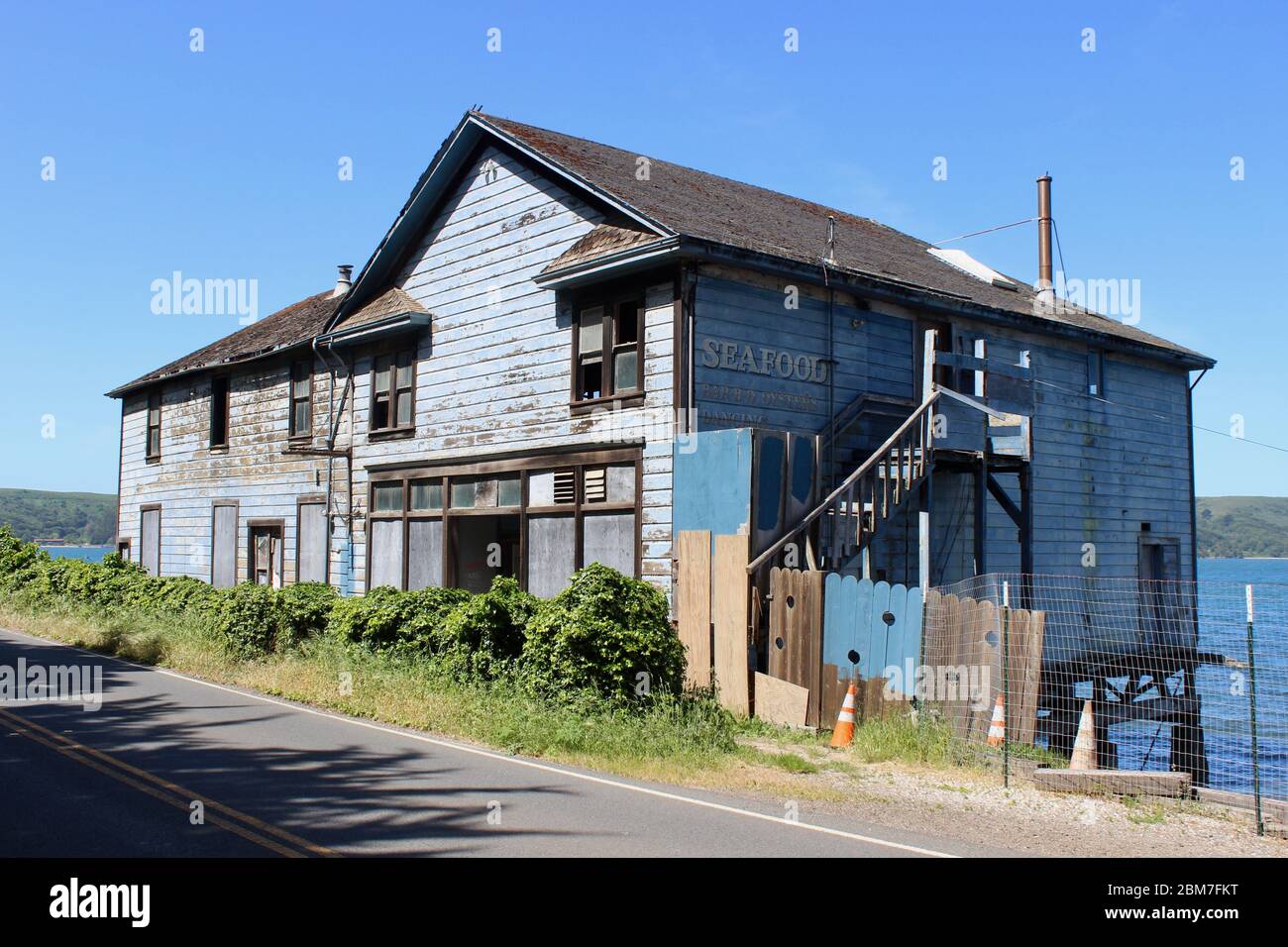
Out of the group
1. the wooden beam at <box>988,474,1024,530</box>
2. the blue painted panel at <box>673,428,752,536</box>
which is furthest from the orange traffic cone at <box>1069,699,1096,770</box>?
the wooden beam at <box>988,474,1024,530</box>

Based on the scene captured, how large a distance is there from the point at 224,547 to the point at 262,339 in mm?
5817

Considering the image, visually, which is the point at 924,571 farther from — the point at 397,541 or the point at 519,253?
the point at 397,541

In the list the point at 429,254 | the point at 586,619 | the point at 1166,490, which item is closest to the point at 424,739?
the point at 586,619

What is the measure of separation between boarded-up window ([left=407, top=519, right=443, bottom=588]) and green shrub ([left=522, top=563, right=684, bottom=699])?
8.12 meters

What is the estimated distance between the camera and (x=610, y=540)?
17016mm

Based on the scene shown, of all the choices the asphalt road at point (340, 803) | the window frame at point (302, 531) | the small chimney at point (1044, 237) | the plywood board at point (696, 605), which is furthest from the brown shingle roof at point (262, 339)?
the small chimney at point (1044, 237)

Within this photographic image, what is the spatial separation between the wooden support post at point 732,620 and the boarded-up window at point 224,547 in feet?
60.4

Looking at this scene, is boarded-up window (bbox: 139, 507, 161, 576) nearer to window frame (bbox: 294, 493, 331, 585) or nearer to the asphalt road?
window frame (bbox: 294, 493, 331, 585)

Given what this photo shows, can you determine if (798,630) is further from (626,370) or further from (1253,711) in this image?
(1253,711)

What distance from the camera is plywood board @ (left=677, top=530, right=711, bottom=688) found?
14.1 m

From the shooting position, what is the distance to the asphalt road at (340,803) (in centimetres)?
743

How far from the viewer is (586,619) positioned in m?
12.4

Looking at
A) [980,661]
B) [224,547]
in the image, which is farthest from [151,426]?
[980,661]
